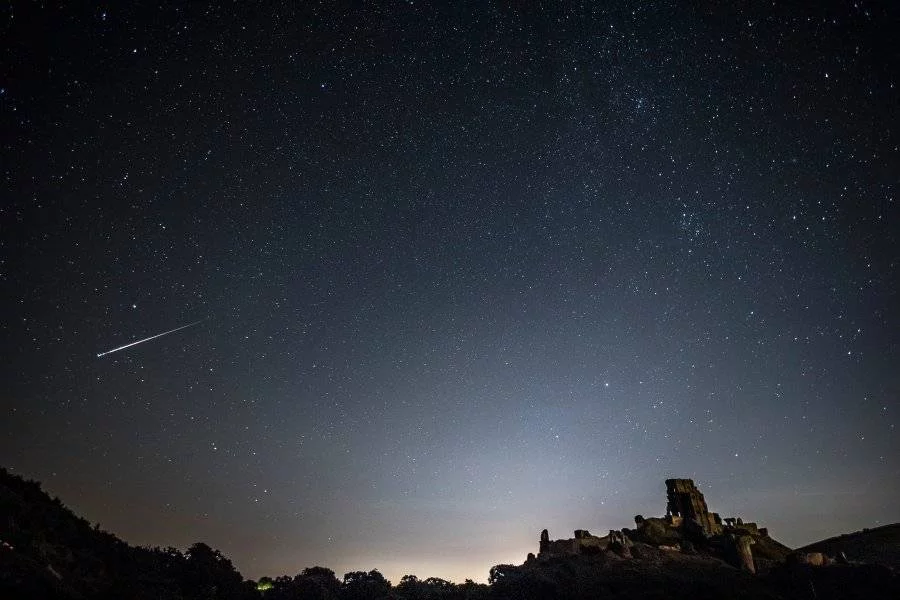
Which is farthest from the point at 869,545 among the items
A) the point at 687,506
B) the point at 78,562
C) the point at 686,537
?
the point at 78,562

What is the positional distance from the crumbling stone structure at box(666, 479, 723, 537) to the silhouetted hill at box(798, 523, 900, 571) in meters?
12.8

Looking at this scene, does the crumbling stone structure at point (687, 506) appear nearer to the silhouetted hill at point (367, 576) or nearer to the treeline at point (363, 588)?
the silhouetted hill at point (367, 576)

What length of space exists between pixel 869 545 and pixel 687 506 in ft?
75.4

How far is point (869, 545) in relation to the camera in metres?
59.1

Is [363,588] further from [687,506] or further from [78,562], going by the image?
[687,506]

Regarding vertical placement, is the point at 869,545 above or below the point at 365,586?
below

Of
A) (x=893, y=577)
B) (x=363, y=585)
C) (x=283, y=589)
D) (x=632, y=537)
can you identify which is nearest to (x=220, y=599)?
(x=283, y=589)

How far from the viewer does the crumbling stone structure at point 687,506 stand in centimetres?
5842

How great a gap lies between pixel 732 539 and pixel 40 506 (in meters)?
54.4

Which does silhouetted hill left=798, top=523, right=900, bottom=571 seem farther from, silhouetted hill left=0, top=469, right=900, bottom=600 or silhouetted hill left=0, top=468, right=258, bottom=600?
silhouetted hill left=0, top=468, right=258, bottom=600

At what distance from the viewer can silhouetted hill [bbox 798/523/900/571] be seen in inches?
2119

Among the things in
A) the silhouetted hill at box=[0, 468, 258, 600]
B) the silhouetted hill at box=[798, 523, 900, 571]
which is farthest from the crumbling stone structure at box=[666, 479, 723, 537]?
the silhouetted hill at box=[0, 468, 258, 600]

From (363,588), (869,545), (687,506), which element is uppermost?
(687,506)

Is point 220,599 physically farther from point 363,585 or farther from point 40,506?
point 40,506
